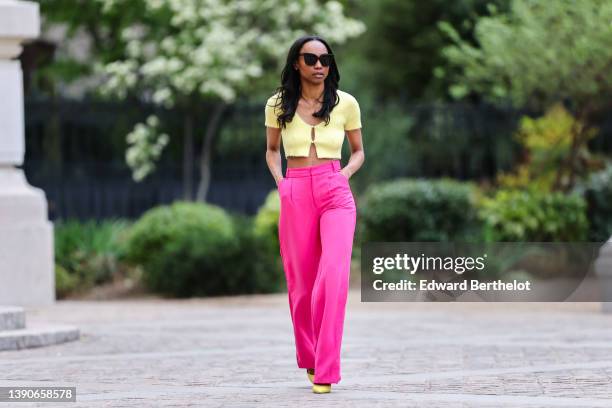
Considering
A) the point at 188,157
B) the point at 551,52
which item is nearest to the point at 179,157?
the point at 188,157

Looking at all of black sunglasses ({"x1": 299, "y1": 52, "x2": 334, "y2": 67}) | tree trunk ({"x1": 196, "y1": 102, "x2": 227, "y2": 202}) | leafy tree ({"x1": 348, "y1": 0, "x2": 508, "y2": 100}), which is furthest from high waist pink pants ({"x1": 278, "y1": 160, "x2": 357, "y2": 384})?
leafy tree ({"x1": 348, "y1": 0, "x2": 508, "y2": 100})

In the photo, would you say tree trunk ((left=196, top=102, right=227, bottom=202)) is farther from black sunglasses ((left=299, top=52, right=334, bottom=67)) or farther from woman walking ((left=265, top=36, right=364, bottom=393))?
black sunglasses ((left=299, top=52, right=334, bottom=67))

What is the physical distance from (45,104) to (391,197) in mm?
5916

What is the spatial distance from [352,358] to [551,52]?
8826mm

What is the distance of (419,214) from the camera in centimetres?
1739

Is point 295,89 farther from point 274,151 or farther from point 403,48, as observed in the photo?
point 403,48

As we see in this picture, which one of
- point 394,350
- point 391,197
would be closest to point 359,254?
point 391,197

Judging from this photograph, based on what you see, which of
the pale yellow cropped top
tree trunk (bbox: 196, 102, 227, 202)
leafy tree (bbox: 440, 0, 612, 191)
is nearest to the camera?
the pale yellow cropped top

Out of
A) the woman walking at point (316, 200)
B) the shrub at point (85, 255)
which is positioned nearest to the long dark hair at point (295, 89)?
the woman walking at point (316, 200)

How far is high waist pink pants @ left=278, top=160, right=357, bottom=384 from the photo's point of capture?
7.47 metres

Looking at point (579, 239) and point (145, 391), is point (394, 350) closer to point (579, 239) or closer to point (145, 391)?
point (145, 391)

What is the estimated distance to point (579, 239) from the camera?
58.7ft

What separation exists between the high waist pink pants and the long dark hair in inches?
11.7

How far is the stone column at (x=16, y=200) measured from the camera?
1476 cm
